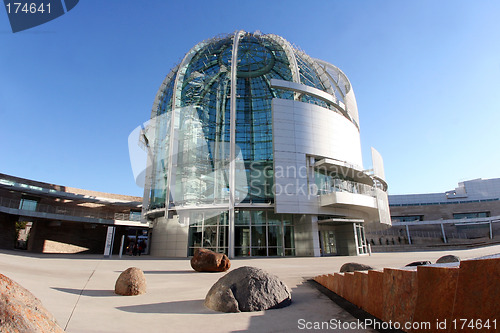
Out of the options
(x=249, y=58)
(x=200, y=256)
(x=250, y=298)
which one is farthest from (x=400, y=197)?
(x=250, y=298)

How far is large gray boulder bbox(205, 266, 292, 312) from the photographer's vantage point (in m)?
5.87

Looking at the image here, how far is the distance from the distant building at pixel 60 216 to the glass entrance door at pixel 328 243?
24.9m

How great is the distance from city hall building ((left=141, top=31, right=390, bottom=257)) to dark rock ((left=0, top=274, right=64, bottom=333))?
26442 mm

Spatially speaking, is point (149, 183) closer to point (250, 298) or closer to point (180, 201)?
point (180, 201)

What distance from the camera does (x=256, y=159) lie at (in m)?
36.2

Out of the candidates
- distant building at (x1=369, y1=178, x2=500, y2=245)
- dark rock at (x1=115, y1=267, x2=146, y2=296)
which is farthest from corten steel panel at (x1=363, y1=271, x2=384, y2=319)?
distant building at (x1=369, y1=178, x2=500, y2=245)

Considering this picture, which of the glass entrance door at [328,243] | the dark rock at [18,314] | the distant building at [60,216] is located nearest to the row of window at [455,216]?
the glass entrance door at [328,243]

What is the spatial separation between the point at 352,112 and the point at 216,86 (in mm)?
20644

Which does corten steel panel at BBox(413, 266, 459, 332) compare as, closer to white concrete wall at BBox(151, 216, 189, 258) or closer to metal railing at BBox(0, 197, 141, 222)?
white concrete wall at BBox(151, 216, 189, 258)

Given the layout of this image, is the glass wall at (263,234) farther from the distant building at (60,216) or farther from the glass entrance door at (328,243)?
the distant building at (60,216)

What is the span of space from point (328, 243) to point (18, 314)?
116 feet

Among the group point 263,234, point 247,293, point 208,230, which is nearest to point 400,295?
point 247,293

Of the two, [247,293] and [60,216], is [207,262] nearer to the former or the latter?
[247,293]

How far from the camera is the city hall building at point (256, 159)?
30.6 metres
